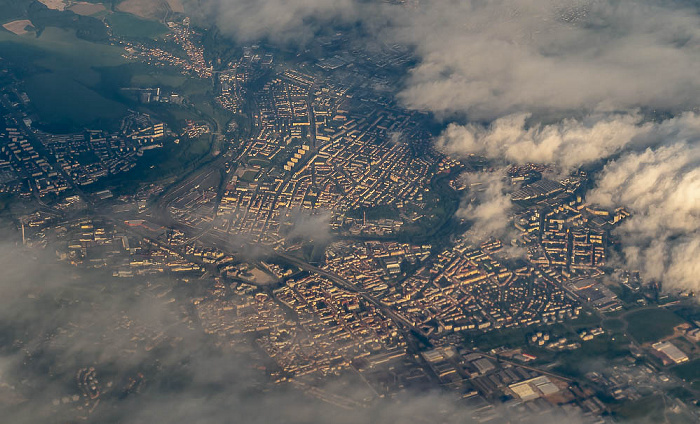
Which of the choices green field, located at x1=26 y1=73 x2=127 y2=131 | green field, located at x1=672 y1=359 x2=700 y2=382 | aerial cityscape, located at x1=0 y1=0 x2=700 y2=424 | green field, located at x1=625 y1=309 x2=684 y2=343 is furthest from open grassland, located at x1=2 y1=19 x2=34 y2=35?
green field, located at x1=672 y1=359 x2=700 y2=382

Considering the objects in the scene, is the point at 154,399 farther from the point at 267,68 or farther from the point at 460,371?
the point at 267,68

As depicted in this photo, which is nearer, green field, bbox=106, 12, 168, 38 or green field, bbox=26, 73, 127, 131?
green field, bbox=26, 73, 127, 131

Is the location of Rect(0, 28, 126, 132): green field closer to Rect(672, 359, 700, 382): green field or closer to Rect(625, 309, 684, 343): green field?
Rect(625, 309, 684, 343): green field

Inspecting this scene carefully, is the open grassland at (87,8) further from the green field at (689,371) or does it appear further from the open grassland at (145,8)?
the green field at (689,371)

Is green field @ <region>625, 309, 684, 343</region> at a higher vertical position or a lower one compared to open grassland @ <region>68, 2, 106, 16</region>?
lower

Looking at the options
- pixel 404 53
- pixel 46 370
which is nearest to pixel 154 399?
pixel 46 370

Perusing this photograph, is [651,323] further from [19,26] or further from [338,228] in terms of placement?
[19,26]

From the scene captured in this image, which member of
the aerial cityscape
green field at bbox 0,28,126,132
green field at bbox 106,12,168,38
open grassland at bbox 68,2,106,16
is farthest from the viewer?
open grassland at bbox 68,2,106,16

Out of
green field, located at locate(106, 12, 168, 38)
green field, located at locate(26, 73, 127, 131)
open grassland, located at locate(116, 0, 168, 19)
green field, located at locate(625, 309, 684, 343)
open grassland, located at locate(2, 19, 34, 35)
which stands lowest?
green field, located at locate(625, 309, 684, 343)

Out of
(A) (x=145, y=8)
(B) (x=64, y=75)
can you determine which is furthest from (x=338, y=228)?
(A) (x=145, y=8)
